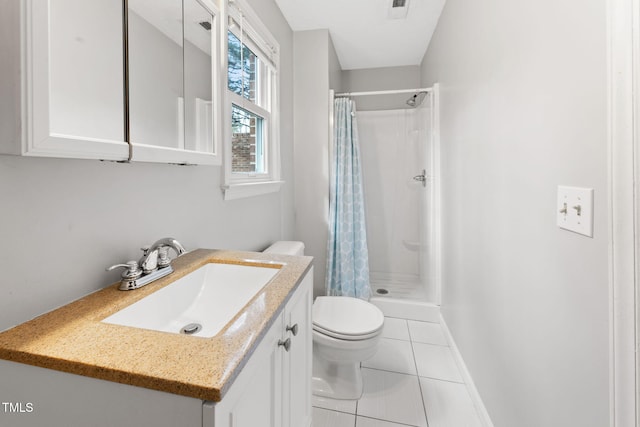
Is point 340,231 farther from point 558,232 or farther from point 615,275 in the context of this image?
point 615,275

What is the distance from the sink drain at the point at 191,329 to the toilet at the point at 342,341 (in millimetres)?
771

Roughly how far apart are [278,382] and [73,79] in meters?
0.91

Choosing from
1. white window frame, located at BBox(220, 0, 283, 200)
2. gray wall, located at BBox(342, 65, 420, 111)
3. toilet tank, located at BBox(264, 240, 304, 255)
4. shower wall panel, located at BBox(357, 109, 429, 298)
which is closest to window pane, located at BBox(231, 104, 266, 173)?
white window frame, located at BBox(220, 0, 283, 200)

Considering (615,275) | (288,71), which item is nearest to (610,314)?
(615,275)

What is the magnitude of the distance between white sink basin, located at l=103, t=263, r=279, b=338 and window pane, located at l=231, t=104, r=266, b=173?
27.5 inches

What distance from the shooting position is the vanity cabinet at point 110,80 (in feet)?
1.79

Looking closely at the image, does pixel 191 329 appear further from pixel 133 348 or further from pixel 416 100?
pixel 416 100

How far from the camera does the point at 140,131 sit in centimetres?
86

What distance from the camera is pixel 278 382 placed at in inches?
30.9

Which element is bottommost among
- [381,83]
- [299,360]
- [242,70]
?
[299,360]

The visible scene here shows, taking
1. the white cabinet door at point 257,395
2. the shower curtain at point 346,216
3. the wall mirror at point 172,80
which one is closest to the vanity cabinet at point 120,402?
the white cabinet door at point 257,395

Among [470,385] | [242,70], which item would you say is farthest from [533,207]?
[242,70]

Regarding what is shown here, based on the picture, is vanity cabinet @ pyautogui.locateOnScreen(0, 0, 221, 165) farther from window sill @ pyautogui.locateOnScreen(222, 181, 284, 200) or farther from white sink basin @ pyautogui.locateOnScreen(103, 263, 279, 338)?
white sink basin @ pyautogui.locateOnScreen(103, 263, 279, 338)

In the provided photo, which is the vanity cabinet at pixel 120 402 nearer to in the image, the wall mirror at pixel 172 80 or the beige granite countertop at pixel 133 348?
the beige granite countertop at pixel 133 348
